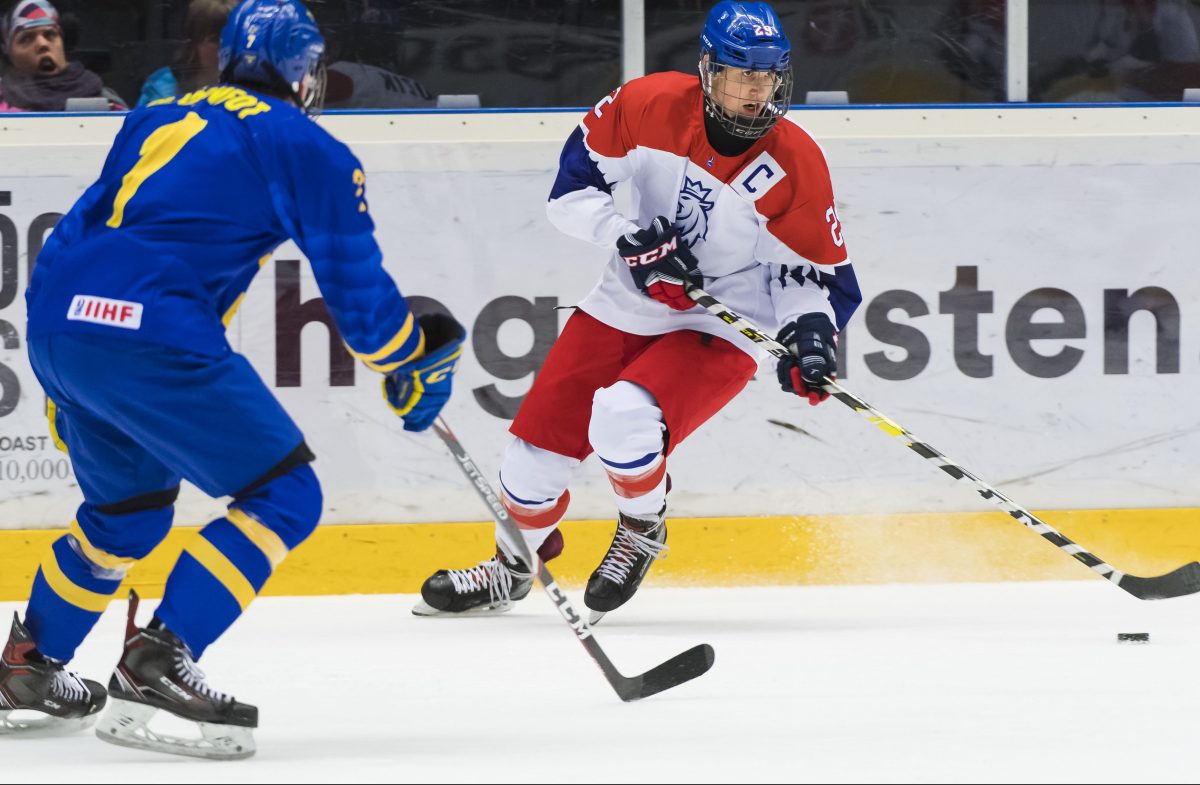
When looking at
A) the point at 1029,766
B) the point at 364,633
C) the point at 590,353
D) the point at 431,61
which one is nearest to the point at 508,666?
the point at 364,633

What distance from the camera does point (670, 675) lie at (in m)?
2.62

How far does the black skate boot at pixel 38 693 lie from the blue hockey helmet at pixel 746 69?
159cm

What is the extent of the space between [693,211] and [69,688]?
1555mm

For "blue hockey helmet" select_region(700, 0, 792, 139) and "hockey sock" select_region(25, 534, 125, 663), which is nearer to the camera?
"hockey sock" select_region(25, 534, 125, 663)

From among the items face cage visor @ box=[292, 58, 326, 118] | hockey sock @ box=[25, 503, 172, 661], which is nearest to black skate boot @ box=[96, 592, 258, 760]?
hockey sock @ box=[25, 503, 172, 661]

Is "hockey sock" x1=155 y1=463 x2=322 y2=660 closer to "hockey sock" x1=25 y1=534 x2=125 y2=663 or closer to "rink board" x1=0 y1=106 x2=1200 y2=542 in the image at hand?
"hockey sock" x1=25 y1=534 x2=125 y2=663

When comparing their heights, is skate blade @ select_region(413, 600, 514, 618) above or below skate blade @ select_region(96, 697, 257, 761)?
below

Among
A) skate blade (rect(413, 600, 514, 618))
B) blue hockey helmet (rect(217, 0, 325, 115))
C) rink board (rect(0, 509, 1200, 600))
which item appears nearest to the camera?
blue hockey helmet (rect(217, 0, 325, 115))

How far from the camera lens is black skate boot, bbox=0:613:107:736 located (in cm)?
238

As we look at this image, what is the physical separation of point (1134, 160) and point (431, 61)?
176 cm

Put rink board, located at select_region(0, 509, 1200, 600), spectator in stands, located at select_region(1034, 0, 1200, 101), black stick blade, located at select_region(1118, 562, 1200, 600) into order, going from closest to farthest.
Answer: black stick blade, located at select_region(1118, 562, 1200, 600) < rink board, located at select_region(0, 509, 1200, 600) < spectator in stands, located at select_region(1034, 0, 1200, 101)

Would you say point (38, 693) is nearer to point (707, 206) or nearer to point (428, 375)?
point (428, 375)

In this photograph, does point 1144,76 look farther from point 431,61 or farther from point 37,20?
point 37,20

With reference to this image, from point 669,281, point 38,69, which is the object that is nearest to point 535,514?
point 669,281
